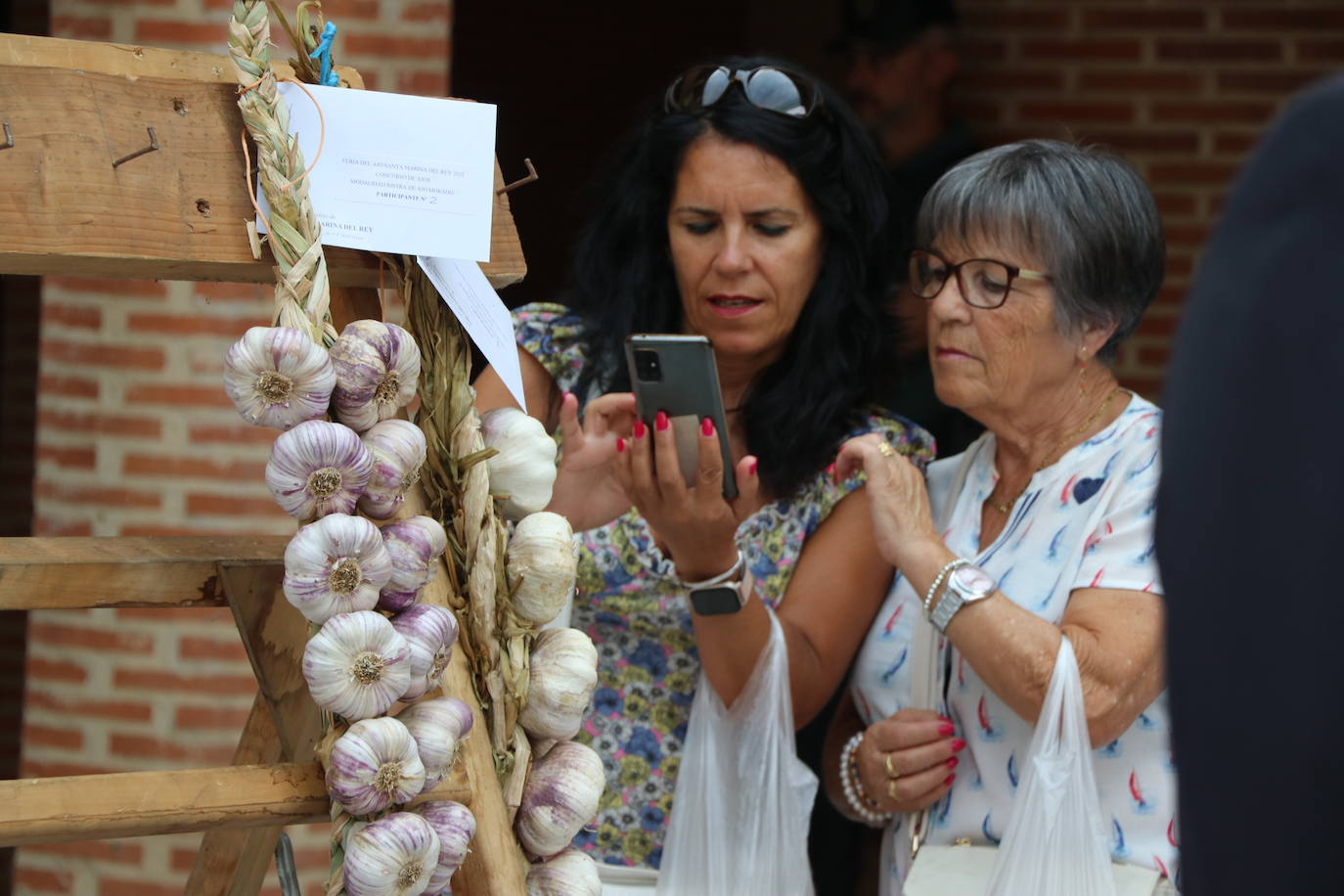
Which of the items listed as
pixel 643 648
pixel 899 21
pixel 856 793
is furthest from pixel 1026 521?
pixel 899 21

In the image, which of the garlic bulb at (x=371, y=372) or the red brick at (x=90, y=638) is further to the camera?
the red brick at (x=90, y=638)

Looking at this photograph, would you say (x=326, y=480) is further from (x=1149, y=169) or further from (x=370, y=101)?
(x=1149, y=169)

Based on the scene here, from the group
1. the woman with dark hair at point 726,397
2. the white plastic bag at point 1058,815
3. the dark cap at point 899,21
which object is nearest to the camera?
the white plastic bag at point 1058,815

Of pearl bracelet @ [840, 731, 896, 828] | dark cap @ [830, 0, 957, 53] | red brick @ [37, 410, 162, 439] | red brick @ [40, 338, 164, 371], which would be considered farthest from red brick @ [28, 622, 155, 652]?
dark cap @ [830, 0, 957, 53]

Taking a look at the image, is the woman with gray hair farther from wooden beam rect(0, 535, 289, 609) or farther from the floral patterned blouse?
wooden beam rect(0, 535, 289, 609)

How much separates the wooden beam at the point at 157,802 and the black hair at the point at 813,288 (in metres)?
0.99

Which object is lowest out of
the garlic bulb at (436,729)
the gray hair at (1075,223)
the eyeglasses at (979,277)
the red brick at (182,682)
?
the red brick at (182,682)

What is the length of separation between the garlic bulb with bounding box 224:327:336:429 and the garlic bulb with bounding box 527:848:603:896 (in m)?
0.45

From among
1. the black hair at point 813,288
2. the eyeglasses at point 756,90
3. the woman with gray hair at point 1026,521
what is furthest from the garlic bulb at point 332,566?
the eyeglasses at point 756,90

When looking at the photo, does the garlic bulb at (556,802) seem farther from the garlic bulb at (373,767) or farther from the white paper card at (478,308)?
the white paper card at (478,308)

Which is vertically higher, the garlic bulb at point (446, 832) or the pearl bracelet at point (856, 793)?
the garlic bulb at point (446, 832)

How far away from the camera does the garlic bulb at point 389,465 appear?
1241mm

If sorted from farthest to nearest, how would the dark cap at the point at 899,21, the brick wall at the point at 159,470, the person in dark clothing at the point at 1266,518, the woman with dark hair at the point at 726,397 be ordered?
the dark cap at the point at 899,21 → the brick wall at the point at 159,470 → the woman with dark hair at the point at 726,397 → the person in dark clothing at the point at 1266,518

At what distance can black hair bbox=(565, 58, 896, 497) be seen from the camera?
2111 millimetres
